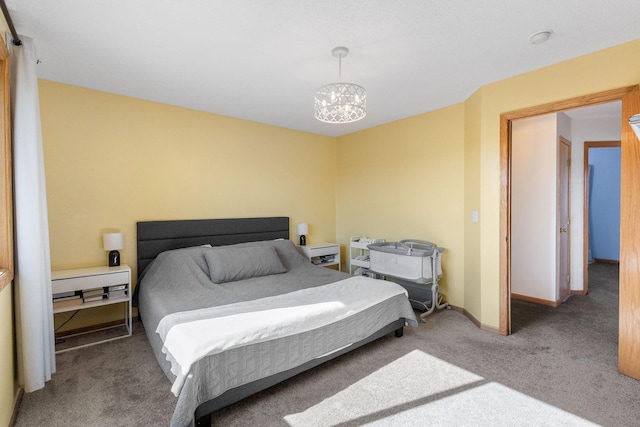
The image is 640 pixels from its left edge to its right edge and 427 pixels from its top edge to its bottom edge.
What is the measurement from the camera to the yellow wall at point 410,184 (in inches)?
144

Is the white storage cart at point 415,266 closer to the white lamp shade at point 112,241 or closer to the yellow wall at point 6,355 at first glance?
the white lamp shade at point 112,241

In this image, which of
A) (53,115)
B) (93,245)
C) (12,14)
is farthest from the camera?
(93,245)

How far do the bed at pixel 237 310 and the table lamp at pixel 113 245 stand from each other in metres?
0.24

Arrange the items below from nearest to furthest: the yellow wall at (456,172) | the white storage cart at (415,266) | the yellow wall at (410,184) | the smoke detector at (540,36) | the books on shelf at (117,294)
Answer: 1. the smoke detector at (540,36)
2. the yellow wall at (456,172)
3. the books on shelf at (117,294)
4. the white storage cart at (415,266)
5. the yellow wall at (410,184)

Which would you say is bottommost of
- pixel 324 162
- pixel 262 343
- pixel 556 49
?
pixel 262 343

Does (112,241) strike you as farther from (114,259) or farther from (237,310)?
(237,310)

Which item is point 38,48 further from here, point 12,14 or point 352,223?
point 352,223

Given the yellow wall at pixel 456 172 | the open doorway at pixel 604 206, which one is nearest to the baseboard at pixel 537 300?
the yellow wall at pixel 456 172

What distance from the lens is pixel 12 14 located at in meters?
1.89

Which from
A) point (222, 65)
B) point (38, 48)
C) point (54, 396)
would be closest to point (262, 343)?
point (54, 396)

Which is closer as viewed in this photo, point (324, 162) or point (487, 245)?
point (487, 245)

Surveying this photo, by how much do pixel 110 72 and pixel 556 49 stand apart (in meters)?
3.72

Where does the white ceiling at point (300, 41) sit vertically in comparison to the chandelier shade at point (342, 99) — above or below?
above

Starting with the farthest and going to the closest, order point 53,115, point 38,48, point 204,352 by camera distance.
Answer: point 53,115 → point 38,48 → point 204,352
